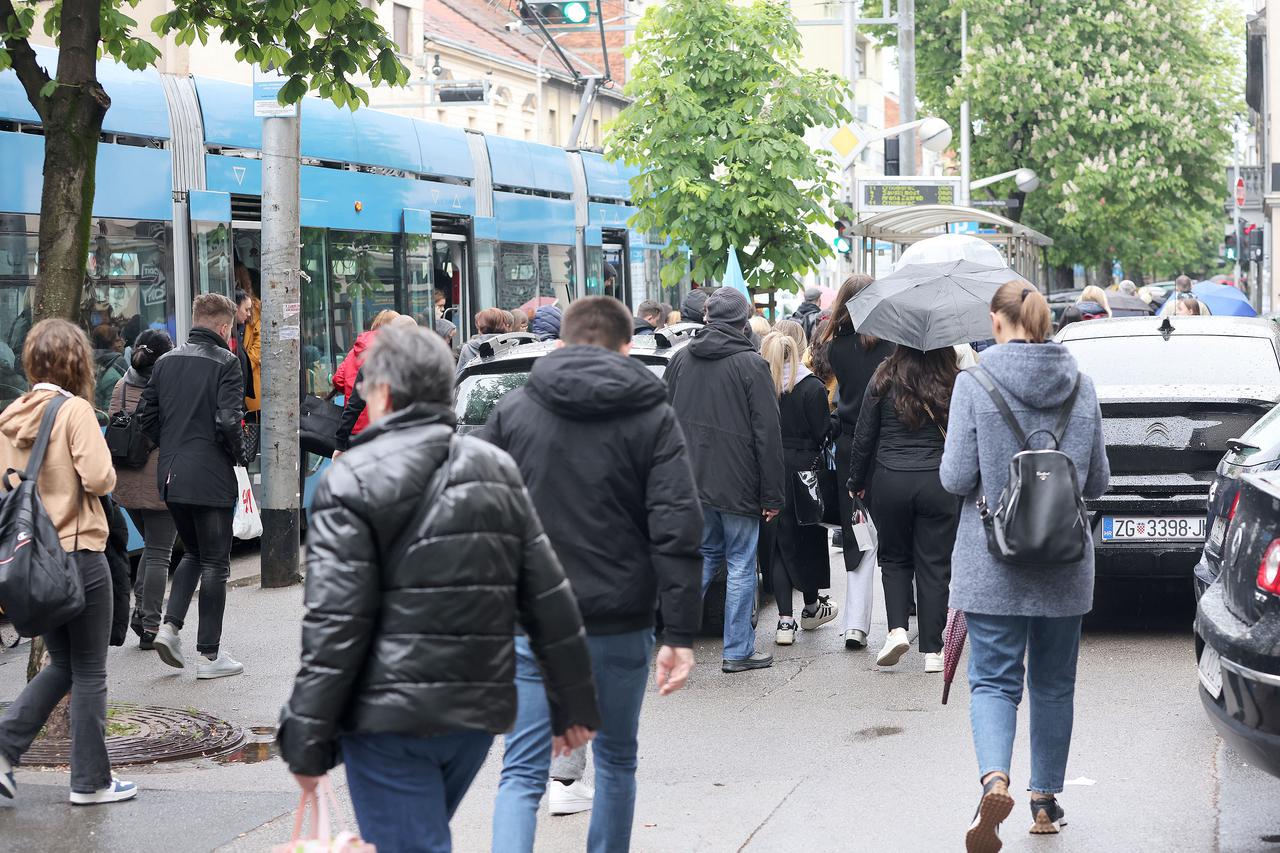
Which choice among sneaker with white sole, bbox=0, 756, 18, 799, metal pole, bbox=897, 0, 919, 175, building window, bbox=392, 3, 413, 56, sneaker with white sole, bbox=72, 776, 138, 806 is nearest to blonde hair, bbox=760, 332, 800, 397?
sneaker with white sole, bbox=72, 776, 138, 806

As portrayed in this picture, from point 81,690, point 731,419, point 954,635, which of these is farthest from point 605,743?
point 731,419

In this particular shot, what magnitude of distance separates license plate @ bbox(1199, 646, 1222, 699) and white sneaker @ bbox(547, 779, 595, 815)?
2064 mm

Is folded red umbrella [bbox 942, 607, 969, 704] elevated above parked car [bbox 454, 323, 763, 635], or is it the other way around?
parked car [bbox 454, 323, 763, 635]

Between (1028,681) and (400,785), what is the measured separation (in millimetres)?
2630

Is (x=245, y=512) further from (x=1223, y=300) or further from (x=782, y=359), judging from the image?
(x=1223, y=300)

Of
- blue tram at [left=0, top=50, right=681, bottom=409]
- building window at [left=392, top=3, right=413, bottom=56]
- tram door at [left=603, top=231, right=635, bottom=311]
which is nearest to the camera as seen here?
blue tram at [left=0, top=50, right=681, bottom=409]

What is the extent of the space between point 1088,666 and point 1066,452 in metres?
3.26

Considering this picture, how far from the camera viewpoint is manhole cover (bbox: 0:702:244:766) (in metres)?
7.09

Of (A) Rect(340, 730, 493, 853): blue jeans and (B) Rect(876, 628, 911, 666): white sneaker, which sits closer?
(A) Rect(340, 730, 493, 853): blue jeans

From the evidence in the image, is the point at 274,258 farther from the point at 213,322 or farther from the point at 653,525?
the point at 653,525

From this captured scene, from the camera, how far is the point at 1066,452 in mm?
5730

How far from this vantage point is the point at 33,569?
5949mm

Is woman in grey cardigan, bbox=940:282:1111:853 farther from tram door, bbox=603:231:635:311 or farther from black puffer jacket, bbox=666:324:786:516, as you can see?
tram door, bbox=603:231:635:311

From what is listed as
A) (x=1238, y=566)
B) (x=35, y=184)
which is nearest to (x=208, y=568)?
(x=35, y=184)
